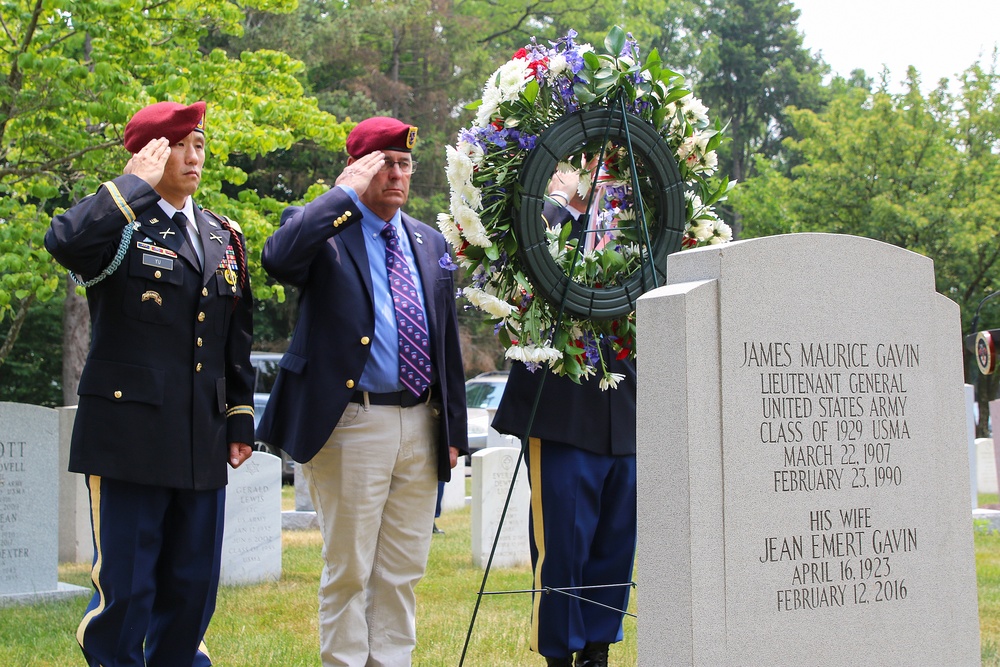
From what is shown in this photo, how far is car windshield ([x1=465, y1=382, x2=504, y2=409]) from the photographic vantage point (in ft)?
64.0

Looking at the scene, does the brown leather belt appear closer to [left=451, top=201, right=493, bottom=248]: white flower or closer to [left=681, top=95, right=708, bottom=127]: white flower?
[left=451, top=201, right=493, bottom=248]: white flower

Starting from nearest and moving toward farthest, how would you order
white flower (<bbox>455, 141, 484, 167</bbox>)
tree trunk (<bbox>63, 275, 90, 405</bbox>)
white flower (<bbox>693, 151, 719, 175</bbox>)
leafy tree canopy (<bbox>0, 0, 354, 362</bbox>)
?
white flower (<bbox>455, 141, 484, 167</bbox>) < white flower (<bbox>693, 151, 719, 175</bbox>) < leafy tree canopy (<bbox>0, 0, 354, 362</bbox>) < tree trunk (<bbox>63, 275, 90, 405</bbox>)

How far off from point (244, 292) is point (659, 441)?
1.82 m

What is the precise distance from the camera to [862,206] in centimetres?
2261

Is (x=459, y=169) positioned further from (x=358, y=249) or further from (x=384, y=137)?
(x=358, y=249)

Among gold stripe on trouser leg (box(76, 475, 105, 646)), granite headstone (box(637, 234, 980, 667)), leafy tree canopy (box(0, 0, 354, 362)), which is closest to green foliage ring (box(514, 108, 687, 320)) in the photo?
granite headstone (box(637, 234, 980, 667))

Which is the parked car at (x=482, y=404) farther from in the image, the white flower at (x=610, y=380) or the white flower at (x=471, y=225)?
the white flower at (x=471, y=225)

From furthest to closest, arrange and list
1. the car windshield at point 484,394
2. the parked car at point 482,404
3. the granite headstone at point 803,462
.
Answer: the car windshield at point 484,394
the parked car at point 482,404
the granite headstone at point 803,462

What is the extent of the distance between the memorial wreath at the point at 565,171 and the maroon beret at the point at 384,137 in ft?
0.68

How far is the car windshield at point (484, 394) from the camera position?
19.5 meters

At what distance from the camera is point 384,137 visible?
4.24m

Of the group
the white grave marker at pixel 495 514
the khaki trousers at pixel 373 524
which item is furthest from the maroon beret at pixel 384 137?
the white grave marker at pixel 495 514

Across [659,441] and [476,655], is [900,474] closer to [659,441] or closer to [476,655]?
[659,441]

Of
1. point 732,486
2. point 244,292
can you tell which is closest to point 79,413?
point 244,292
